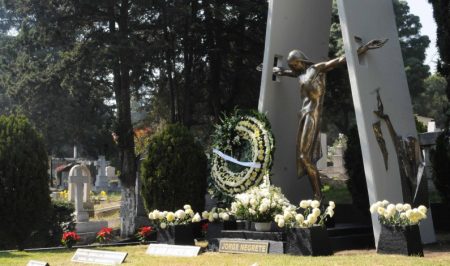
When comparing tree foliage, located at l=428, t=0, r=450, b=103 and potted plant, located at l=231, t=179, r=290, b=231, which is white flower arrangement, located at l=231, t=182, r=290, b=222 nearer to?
potted plant, located at l=231, t=179, r=290, b=231

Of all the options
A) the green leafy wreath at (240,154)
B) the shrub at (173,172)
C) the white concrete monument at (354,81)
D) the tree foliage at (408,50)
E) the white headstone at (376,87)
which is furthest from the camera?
the tree foliage at (408,50)

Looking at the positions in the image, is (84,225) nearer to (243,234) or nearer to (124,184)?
(124,184)

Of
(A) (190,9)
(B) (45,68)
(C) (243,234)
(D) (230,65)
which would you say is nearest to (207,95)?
(D) (230,65)

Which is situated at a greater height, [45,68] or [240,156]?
[45,68]

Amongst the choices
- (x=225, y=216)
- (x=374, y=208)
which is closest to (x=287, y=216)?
(x=374, y=208)

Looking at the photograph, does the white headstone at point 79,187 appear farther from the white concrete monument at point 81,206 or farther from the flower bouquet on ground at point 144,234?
the flower bouquet on ground at point 144,234

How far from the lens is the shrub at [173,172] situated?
12.8 meters

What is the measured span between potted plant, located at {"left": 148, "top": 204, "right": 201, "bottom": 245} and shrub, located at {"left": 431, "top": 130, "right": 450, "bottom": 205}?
5.42m

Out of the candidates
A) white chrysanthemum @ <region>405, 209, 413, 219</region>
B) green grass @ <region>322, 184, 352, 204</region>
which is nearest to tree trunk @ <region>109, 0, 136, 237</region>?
green grass @ <region>322, 184, 352, 204</region>

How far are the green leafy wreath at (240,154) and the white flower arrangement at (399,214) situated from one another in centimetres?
285

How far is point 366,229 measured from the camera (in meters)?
10.6

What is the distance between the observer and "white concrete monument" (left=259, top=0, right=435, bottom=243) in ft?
31.9

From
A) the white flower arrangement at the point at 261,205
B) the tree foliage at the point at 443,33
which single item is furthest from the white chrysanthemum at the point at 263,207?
the tree foliage at the point at 443,33

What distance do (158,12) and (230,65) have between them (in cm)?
268
